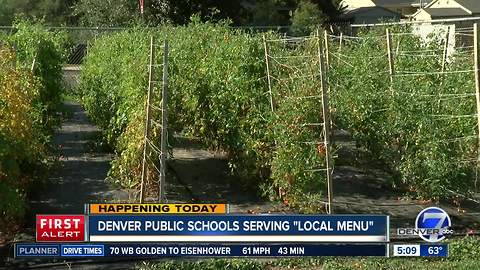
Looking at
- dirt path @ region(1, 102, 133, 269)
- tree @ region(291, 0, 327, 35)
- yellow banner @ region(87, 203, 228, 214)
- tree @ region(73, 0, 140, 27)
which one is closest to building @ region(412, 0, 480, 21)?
tree @ region(291, 0, 327, 35)

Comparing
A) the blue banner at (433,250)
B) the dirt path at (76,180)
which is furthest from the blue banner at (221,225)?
the dirt path at (76,180)

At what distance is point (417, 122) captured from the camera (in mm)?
8516

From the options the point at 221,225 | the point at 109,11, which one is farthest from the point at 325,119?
the point at 109,11

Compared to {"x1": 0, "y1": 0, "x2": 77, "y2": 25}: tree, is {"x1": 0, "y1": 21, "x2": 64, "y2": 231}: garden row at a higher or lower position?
lower

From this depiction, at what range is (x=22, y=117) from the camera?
7.25 m

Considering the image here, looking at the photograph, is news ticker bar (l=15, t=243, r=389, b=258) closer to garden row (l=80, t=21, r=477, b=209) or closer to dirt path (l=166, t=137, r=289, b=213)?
garden row (l=80, t=21, r=477, b=209)

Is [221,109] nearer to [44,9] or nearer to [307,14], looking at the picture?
[307,14]

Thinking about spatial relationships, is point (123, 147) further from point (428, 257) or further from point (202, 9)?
point (202, 9)

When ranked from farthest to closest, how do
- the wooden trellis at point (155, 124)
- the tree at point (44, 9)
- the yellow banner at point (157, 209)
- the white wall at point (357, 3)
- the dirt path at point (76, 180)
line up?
the white wall at point (357, 3) < the tree at point (44, 9) < the dirt path at point (76, 180) < the wooden trellis at point (155, 124) < the yellow banner at point (157, 209)

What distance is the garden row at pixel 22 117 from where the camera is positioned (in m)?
6.91

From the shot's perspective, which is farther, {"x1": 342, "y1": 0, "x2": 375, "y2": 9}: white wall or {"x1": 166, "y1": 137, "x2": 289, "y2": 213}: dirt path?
{"x1": 342, "y1": 0, "x2": 375, "y2": 9}: white wall

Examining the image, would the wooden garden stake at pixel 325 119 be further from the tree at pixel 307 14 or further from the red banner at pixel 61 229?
the tree at pixel 307 14

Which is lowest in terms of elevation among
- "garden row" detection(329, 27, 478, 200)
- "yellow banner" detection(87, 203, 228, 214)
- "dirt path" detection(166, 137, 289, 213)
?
"dirt path" detection(166, 137, 289, 213)

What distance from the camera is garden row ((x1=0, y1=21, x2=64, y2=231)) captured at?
6910mm
